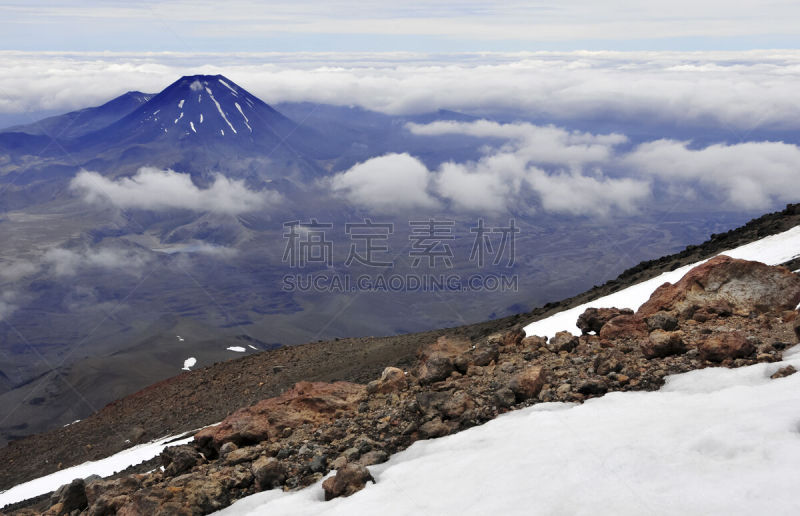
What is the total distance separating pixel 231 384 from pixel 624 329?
17.6 m

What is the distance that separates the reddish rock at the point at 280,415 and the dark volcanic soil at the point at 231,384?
8.49 metres

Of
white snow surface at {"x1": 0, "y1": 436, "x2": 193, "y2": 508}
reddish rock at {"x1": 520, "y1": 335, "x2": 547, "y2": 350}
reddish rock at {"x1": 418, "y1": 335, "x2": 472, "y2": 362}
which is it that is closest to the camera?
reddish rock at {"x1": 520, "y1": 335, "x2": 547, "y2": 350}

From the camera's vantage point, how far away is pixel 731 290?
40.0 ft

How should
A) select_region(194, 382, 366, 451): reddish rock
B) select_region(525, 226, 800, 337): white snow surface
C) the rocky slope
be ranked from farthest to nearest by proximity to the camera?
1. select_region(525, 226, 800, 337): white snow surface
2. select_region(194, 382, 366, 451): reddish rock
3. the rocky slope

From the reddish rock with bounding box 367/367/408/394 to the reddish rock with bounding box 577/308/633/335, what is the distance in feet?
13.1

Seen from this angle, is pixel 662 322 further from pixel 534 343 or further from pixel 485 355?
pixel 485 355

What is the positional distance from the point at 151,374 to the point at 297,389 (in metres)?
128

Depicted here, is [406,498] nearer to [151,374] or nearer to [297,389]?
[297,389]

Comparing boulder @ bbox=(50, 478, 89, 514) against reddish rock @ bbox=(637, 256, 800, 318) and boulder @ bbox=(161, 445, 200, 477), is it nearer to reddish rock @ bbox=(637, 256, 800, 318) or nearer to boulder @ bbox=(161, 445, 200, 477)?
boulder @ bbox=(161, 445, 200, 477)

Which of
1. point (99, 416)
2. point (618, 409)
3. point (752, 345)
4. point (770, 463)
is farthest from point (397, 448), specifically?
point (99, 416)

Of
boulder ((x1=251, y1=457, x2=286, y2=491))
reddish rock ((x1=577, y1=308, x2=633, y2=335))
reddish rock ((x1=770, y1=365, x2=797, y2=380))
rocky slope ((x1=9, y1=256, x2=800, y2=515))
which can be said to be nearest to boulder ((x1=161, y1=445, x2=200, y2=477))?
rocky slope ((x1=9, y1=256, x2=800, y2=515))

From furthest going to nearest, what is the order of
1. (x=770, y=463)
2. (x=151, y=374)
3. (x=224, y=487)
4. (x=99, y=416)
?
(x=151, y=374)
(x=99, y=416)
(x=224, y=487)
(x=770, y=463)

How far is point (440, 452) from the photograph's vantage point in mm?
8180

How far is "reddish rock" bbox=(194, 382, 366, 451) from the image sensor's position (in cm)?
1014
